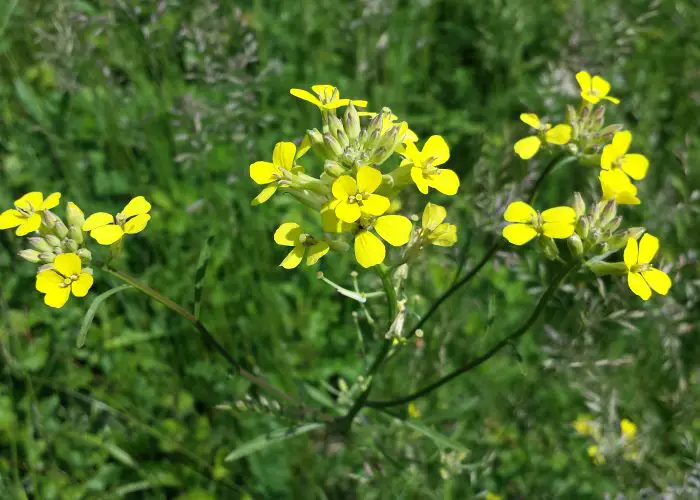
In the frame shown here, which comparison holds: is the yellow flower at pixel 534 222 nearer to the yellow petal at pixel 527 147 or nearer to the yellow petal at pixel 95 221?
the yellow petal at pixel 527 147

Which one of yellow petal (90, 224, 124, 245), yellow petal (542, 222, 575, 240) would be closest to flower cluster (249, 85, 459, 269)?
yellow petal (542, 222, 575, 240)

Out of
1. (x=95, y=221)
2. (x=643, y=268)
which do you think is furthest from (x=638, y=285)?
(x=95, y=221)

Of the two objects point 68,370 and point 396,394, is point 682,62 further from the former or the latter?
point 68,370

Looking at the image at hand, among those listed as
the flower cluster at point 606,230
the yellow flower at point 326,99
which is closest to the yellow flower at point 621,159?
the flower cluster at point 606,230

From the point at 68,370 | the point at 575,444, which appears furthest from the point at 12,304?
the point at 575,444

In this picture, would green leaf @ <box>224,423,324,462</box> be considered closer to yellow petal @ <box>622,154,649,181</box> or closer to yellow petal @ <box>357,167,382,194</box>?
yellow petal @ <box>357,167,382,194</box>

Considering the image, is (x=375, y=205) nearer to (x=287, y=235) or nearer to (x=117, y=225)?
(x=287, y=235)
